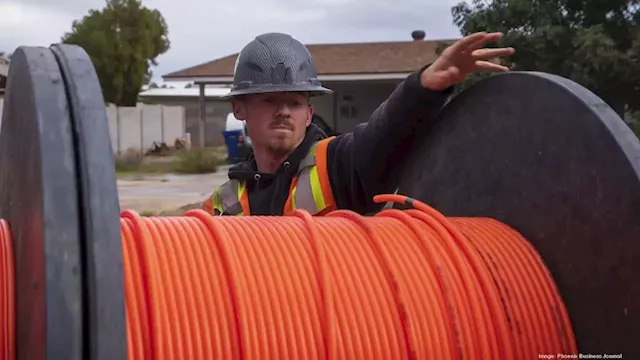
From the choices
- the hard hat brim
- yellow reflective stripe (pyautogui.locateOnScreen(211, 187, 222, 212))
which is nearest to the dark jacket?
yellow reflective stripe (pyautogui.locateOnScreen(211, 187, 222, 212))

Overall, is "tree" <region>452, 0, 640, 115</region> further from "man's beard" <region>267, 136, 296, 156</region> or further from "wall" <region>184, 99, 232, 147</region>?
"wall" <region>184, 99, 232, 147</region>

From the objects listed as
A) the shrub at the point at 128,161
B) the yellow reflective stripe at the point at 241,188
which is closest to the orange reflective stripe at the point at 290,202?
the yellow reflective stripe at the point at 241,188

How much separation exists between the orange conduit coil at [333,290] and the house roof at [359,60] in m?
21.8

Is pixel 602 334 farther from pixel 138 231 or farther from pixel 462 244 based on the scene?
pixel 138 231

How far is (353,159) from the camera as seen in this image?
3.03 meters

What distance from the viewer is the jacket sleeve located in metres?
2.78

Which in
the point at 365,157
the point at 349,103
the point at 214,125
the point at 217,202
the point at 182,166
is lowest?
the point at 214,125

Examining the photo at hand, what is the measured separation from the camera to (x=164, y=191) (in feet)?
60.2

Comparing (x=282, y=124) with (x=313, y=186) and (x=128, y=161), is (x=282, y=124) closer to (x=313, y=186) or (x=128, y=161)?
(x=313, y=186)

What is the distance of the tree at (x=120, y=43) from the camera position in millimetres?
35531

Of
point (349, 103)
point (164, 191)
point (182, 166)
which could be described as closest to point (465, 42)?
point (164, 191)

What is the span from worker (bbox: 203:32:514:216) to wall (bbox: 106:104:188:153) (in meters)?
27.8

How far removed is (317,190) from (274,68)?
51cm

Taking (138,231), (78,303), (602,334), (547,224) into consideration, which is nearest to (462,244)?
(547,224)
